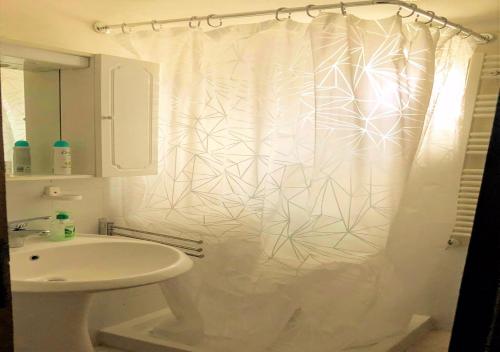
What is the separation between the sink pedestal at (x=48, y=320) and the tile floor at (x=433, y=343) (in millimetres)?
1751

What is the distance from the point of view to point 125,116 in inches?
98.0

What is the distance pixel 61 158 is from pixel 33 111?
0.85 ft

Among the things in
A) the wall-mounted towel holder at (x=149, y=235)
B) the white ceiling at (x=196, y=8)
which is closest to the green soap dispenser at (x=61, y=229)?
the wall-mounted towel holder at (x=149, y=235)

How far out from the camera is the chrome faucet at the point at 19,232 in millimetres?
2081

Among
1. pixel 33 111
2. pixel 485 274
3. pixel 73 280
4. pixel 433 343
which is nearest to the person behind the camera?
pixel 485 274

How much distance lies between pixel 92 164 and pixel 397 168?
141 centimetres

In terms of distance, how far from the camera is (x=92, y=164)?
2420 millimetres

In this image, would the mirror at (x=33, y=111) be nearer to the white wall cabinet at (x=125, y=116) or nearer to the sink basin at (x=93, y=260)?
the white wall cabinet at (x=125, y=116)

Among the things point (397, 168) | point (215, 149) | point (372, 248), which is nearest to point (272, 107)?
point (215, 149)

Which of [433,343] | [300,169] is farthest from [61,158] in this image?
[433,343]

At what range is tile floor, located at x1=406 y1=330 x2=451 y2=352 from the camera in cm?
275

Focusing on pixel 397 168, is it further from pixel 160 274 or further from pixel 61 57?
pixel 61 57

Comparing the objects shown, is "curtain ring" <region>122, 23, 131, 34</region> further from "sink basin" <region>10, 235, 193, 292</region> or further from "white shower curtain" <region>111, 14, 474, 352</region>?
"sink basin" <region>10, 235, 193, 292</region>

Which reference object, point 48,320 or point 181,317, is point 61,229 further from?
point 181,317
